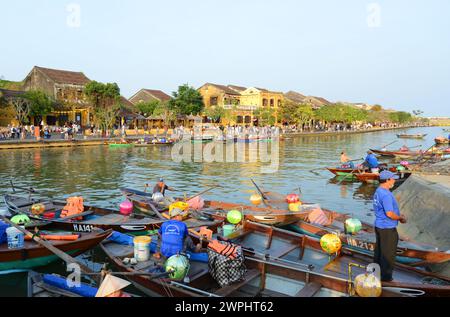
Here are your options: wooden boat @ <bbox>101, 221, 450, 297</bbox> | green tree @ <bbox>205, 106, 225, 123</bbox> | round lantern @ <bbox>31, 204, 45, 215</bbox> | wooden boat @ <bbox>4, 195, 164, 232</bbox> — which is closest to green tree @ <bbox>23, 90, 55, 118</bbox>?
green tree @ <bbox>205, 106, 225, 123</bbox>

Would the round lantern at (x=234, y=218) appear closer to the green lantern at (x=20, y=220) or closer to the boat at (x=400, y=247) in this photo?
the boat at (x=400, y=247)

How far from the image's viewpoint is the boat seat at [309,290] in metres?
6.45

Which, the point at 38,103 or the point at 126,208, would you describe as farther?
the point at 38,103

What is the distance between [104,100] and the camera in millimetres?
48250

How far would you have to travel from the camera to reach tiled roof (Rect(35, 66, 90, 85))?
50.6 meters

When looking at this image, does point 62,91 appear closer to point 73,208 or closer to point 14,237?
point 73,208

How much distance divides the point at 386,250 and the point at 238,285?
2.77m

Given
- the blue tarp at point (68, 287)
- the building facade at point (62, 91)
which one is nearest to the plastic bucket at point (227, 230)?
the blue tarp at point (68, 287)

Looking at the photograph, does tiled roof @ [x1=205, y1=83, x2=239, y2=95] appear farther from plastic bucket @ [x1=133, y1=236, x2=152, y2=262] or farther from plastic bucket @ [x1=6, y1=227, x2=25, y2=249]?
plastic bucket @ [x1=133, y1=236, x2=152, y2=262]

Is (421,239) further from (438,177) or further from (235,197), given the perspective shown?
(235,197)

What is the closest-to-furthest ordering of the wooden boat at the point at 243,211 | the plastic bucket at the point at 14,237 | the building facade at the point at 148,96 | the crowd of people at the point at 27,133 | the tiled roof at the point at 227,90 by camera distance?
the plastic bucket at the point at 14,237 → the wooden boat at the point at 243,211 → the crowd of people at the point at 27,133 → the building facade at the point at 148,96 → the tiled roof at the point at 227,90

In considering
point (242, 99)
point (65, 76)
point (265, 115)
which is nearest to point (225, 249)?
point (65, 76)

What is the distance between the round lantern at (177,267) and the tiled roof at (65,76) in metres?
49.8

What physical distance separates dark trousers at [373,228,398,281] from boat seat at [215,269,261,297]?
7.55 feet
